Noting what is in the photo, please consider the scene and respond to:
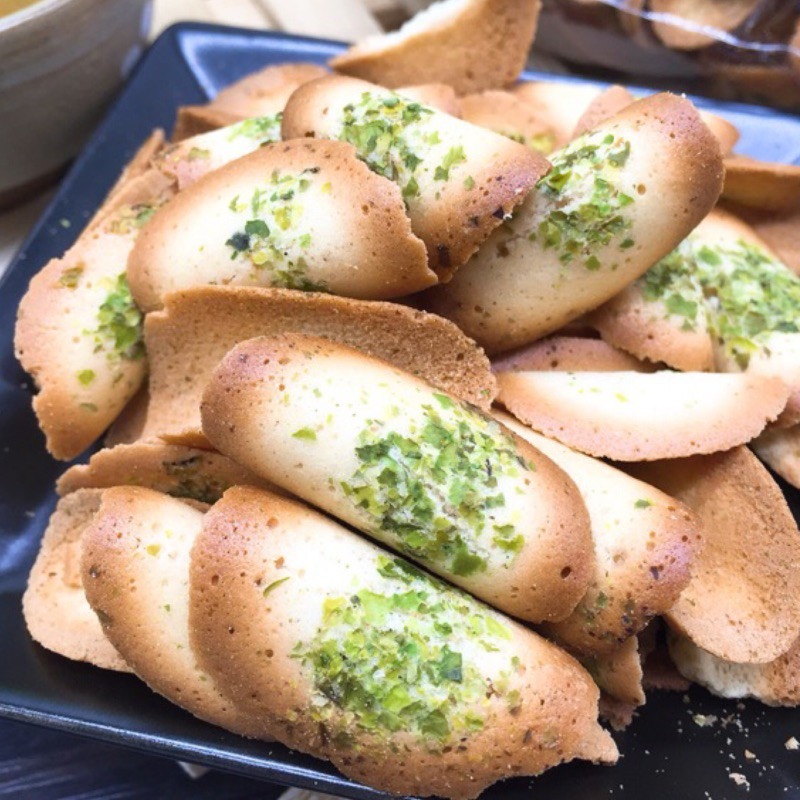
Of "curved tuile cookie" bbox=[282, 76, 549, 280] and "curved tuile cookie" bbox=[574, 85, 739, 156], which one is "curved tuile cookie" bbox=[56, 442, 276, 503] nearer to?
"curved tuile cookie" bbox=[282, 76, 549, 280]

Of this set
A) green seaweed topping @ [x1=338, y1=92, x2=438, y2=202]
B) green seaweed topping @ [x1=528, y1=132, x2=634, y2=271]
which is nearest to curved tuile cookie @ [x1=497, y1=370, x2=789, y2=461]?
green seaweed topping @ [x1=528, y1=132, x2=634, y2=271]

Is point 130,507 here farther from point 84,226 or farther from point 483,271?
point 84,226

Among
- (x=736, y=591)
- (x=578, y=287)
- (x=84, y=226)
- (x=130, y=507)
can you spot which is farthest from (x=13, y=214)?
(x=736, y=591)

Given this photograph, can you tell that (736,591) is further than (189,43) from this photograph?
No

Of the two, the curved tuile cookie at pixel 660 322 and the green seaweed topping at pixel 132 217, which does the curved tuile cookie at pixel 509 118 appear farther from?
the green seaweed topping at pixel 132 217

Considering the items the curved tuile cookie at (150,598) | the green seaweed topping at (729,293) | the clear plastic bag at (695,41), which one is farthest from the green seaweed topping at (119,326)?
the clear plastic bag at (695,41)

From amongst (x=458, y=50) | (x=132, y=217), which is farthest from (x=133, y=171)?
(x=458, y=50)
